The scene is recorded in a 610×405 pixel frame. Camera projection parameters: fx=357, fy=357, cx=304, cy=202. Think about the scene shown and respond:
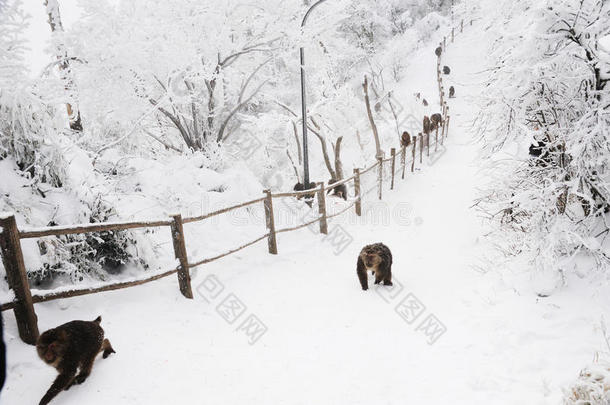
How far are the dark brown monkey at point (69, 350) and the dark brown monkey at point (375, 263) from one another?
3.66 m

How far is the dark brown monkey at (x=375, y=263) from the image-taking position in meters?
5.57

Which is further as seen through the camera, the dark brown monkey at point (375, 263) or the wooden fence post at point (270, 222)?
the wooden fence post at point (270, 222)

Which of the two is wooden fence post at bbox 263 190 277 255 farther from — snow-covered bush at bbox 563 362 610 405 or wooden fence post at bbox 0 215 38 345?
snow-covered bush at bbox 563 362 610 405

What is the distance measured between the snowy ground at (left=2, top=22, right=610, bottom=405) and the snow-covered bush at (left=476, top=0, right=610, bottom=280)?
2.64ft

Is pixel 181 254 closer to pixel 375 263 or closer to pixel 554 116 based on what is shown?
pixel 375 263

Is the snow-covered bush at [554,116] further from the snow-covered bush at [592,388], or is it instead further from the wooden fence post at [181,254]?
the wooden fence post at [181,254]

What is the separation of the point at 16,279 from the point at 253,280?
10.6 ft

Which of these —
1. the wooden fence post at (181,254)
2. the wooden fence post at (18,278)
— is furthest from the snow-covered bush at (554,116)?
the wooden fence post at (18,278)

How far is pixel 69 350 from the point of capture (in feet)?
10.1

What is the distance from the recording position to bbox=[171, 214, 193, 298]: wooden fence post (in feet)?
15.6

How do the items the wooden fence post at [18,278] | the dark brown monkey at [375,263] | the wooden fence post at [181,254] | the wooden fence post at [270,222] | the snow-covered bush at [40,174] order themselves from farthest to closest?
the wooden fence post at [270,222], the dark brown monkey at [375,263], the wooden fence post at [181,254], the snow-covered bush at [40,174], the wooden fence post at [18,278]

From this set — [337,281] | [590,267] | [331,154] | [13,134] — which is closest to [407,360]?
[337,281]

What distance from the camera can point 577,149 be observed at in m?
3.87

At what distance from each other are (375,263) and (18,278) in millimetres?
4422
